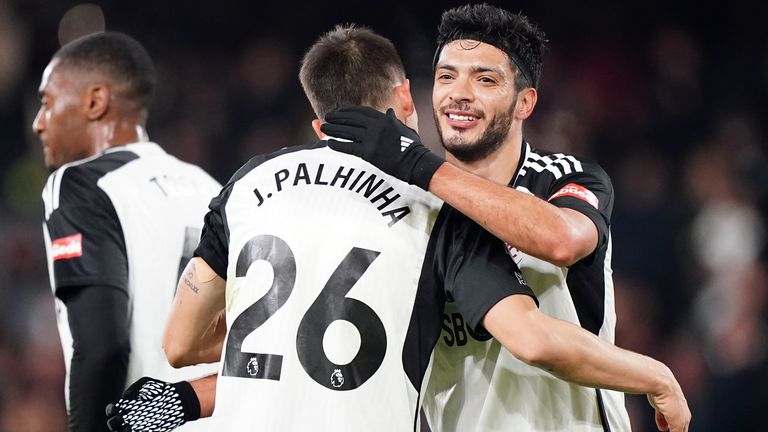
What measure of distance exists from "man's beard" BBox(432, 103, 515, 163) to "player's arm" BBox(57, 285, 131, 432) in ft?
5.30

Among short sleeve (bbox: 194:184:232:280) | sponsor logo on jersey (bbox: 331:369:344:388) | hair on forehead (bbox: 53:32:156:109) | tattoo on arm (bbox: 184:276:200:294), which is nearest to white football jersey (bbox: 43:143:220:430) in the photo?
hair on forehead (bbox: 53:32:156:109)

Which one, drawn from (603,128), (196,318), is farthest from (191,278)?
(603,128)

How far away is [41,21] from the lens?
10.6 metres

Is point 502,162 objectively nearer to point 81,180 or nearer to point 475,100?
point 475,100

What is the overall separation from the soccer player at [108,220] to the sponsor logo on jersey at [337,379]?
1.63 metres

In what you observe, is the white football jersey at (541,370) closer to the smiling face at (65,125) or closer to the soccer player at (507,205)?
the soccer player at (507,205)

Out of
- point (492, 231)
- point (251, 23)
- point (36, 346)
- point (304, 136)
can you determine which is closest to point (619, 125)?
point (304, 136)

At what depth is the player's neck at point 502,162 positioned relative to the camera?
3.60 metres

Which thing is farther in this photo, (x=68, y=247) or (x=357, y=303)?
(x=68, y=247)

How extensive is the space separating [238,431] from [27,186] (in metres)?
7.58

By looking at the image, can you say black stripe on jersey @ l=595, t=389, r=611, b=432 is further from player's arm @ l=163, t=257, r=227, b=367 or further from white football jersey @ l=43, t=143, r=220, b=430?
white football jersey @ l=43, t=143, r=220, b=430

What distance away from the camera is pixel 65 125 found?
4738 millimetres

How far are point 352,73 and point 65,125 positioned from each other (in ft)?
6.84

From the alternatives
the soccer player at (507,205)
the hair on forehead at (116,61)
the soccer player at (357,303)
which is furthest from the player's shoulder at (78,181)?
the soccer player at (507,205)
